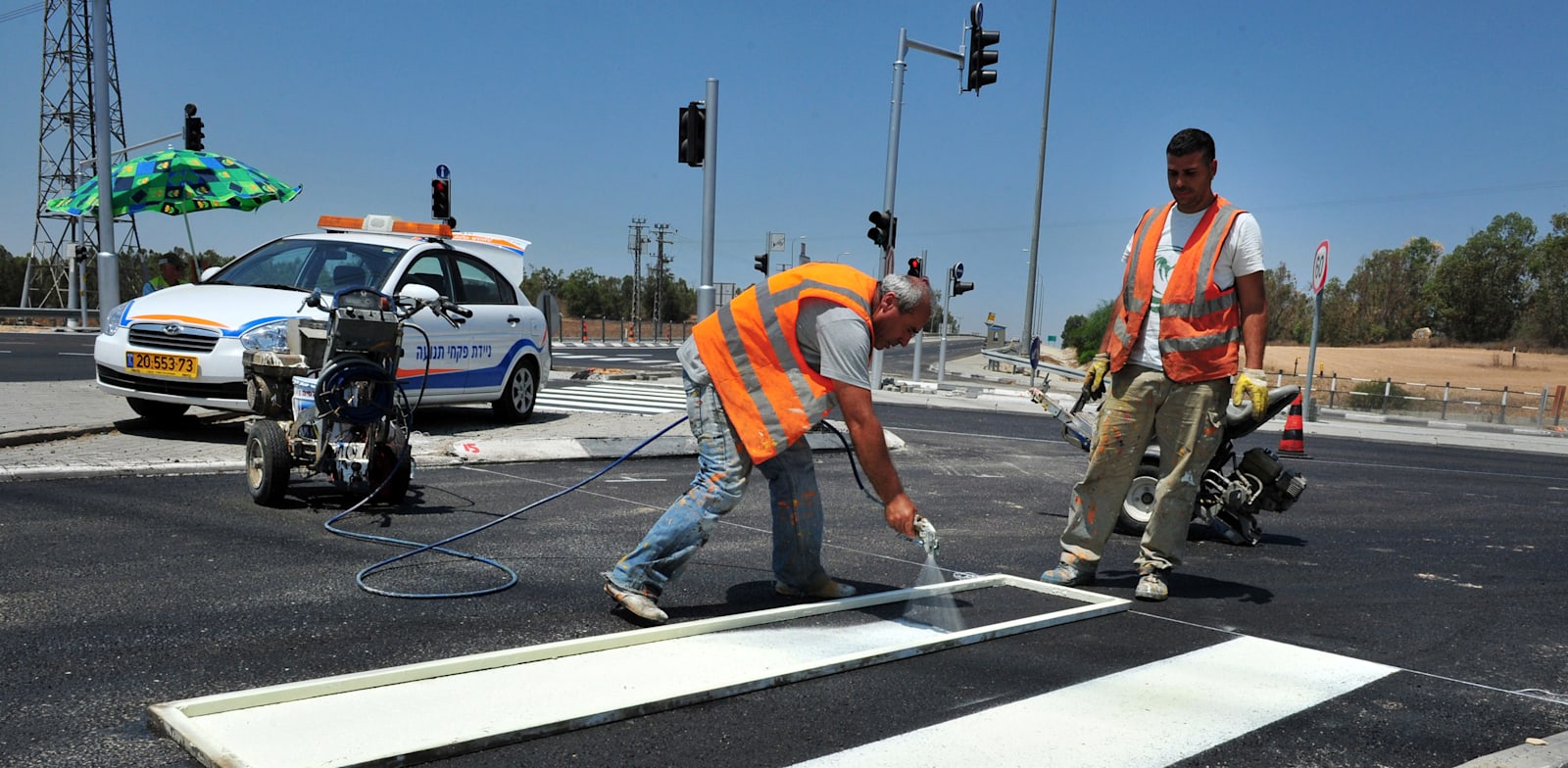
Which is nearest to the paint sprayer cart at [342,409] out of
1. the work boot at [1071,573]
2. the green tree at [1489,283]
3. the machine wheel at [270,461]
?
the machine wheel at [270,461]

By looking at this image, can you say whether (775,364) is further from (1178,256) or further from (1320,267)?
(1320,267)

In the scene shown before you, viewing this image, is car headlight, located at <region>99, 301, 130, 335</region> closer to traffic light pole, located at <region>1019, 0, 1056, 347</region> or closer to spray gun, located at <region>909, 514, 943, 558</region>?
spray gun, located at <region>909, 514, 943, 558</region>

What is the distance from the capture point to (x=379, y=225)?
392 inches

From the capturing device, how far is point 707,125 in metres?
11.1

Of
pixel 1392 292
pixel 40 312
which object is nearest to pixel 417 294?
pixel 40 312

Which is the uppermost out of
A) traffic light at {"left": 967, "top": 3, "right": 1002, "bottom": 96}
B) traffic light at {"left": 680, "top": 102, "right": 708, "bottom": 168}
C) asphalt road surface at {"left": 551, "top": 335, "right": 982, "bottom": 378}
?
traffic light at {"left": 967, "top": 3, "right": 1002, "bottom": 96}

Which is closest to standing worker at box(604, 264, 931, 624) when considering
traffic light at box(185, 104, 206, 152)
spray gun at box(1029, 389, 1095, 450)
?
spray gun at box(1029, 389, 1095, 450)

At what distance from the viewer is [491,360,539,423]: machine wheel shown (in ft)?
35.2

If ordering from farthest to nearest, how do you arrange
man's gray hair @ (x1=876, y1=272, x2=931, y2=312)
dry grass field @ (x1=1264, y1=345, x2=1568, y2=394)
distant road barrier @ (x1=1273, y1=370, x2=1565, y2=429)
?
dry grass field @ (x1=1264, y1=345, x2=1568, y2=394) < distant road barrier @ (x1=1273, y1=370, x2=1565, y2=429) < man's gray hair @ (x1=876, y1=272, x2=931, y2=312)

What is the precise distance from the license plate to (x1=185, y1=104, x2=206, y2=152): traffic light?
49.3 ft

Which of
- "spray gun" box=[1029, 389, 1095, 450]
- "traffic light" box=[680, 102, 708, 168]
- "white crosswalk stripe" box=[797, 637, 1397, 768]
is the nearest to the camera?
"white crosswalk stripe" box=[797, 637, 1397, 768]

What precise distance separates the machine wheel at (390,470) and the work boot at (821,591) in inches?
108

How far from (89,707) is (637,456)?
6.53 m

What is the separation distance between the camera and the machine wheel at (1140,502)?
6.73 m
